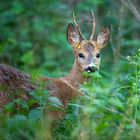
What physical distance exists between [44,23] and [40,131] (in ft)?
23.5

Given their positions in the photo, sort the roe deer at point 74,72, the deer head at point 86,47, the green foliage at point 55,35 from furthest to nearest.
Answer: the green foliage at point 55,35 < the deer head at point 86,47 < the roe deer at point 74,72

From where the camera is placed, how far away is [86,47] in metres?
9.38

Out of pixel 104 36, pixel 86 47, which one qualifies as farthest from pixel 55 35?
pixel 86 47

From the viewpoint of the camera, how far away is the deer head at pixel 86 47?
9.09m

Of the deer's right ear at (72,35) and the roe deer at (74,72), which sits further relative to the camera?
the deer's right ear at (72,35)

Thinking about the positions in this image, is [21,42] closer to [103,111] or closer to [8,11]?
[8,11]

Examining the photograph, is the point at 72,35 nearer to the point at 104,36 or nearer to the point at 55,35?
the point at 104,36

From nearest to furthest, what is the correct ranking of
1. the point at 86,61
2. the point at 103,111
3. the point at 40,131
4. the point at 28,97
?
1. the point at 40,131
2. the point at 103,111
3. the point at 28,97
4. the point at 86,61

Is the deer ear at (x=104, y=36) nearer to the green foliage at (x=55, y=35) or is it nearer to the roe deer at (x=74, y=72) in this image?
the roe deer at (x=74, y=72)

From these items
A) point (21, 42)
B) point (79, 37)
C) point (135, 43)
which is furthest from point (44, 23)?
point (79, 37)

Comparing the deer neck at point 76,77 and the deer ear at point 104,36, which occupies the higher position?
the deer ear at point 104,36

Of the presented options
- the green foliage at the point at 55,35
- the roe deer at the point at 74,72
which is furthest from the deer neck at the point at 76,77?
the green foliage at the point at 55,35

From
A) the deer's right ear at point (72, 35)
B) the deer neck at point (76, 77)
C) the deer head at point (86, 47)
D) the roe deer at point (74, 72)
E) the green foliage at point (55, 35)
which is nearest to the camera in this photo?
the roe deer at point (74, 72)

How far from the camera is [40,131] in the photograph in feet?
19.4
